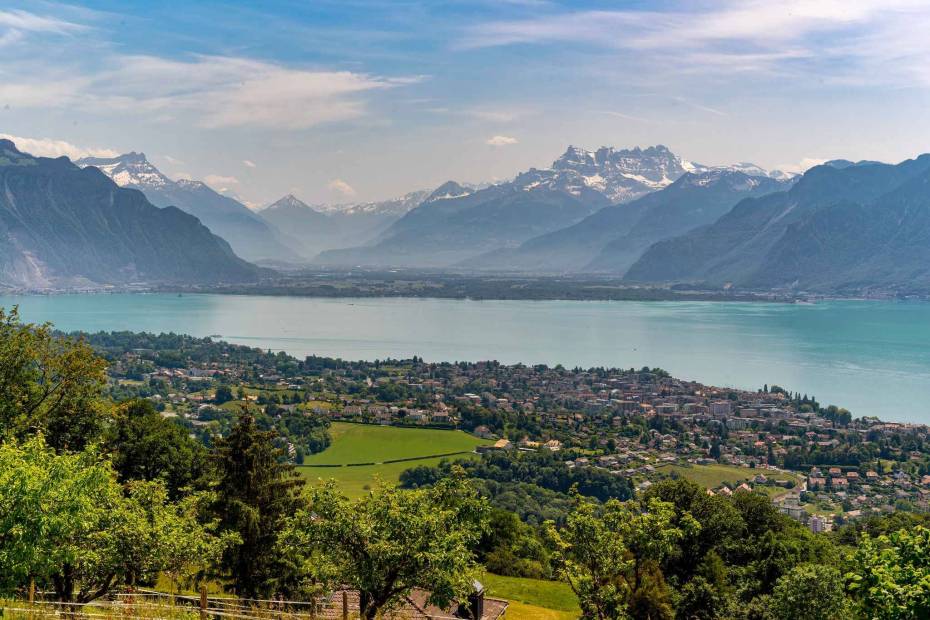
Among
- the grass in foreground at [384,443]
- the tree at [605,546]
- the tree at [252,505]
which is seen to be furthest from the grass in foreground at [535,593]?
the grass in foreground at [384,443]

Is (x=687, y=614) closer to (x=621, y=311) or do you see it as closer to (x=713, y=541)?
(x=713, y=541)

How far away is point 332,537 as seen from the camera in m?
10.5

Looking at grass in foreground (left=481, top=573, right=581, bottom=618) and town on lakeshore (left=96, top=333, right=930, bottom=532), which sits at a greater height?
grass in foreground (left=481, top=573, right=581, bottom=618)

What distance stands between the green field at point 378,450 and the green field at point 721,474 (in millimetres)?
10503

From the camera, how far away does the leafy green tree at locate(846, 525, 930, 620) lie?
7.66 metres

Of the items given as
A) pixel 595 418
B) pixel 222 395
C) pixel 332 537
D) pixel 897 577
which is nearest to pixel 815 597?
pixel 897 577

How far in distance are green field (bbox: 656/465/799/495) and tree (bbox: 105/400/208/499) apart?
77.4 ft

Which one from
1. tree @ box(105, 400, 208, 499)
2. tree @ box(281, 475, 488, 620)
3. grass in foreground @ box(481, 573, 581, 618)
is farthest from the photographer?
tree @ box(105, 400, 208, 499)

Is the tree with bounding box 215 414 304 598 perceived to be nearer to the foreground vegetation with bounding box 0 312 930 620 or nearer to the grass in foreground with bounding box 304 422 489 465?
the foreground vegetation with bounding box 0 312 930 620

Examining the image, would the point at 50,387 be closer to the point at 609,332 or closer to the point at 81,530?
the point at 81,530

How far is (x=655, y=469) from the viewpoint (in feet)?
134

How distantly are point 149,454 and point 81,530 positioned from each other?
401 inches

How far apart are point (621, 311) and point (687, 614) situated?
121071 millimetres

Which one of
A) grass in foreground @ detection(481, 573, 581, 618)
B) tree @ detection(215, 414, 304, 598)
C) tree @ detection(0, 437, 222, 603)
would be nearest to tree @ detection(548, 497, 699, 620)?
tree @ detection(215, 414, 304, 598)
